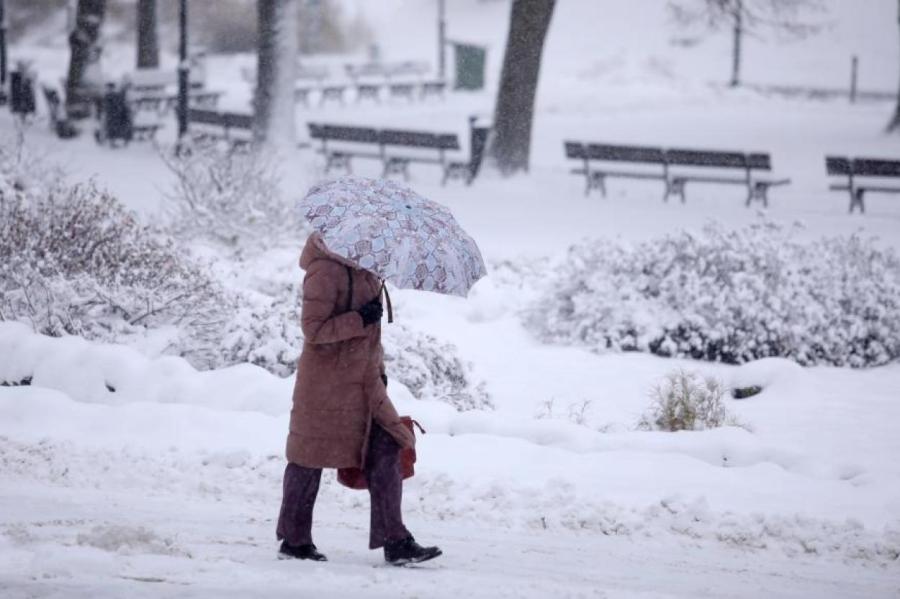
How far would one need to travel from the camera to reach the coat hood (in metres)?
4.95

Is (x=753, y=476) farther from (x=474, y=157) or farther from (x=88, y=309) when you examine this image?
(x=474, y=157)

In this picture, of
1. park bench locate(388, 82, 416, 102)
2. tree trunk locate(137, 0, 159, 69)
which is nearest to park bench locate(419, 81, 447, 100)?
park bench locate(388, 82, 416, 102)

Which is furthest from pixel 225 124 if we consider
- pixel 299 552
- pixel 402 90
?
pixel 402 90

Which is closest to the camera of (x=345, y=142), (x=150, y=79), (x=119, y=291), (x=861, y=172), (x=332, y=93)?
(x=119, y=291)

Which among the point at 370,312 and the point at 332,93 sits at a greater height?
the point at 332,93

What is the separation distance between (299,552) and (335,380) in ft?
2.52

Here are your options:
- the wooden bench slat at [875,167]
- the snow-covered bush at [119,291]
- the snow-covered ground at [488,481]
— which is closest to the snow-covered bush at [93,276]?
the snow-covered bush at [119,291]

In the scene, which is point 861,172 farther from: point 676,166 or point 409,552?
point 409,552

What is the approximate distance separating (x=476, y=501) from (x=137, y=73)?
2581 centimetres

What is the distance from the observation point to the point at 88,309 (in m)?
8.67

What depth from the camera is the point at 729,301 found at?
9742 millimetres

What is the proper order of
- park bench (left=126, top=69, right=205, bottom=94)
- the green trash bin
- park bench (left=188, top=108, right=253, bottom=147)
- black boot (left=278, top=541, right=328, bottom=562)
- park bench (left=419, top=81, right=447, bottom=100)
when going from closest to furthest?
black boot (left=278, top=541, right=328, bottom=562), park bench (left=188, top=108, right=253, bottom=147), park bench (left=126, top=69, right=205, bottom=94), park bench (left=419, top=81, right=447, bottom=100), the green trash bin

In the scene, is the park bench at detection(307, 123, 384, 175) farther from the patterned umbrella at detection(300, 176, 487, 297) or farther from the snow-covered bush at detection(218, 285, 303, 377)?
the patterned umbrella at detection(300, 176, 487, 297)

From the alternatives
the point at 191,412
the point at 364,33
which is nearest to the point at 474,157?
the point at 191,412
